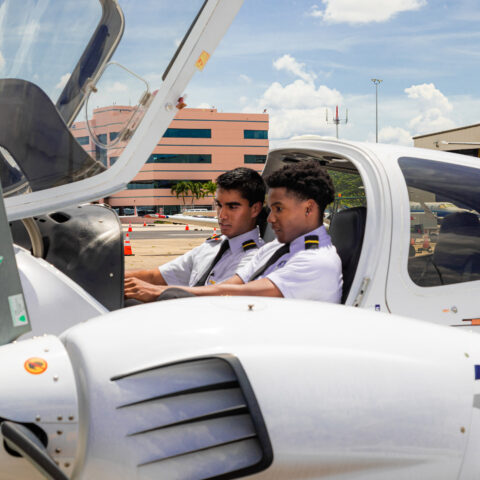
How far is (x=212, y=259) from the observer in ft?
10.1

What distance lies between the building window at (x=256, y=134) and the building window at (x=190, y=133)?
5.10m

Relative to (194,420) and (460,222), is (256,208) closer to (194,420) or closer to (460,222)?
(460,222)

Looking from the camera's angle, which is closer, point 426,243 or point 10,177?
point 10,177

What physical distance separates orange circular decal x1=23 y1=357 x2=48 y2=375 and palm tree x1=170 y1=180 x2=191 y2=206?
68565 mm

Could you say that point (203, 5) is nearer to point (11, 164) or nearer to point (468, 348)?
point (11, 164)

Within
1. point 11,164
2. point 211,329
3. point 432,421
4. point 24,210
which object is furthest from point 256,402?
point 11,164

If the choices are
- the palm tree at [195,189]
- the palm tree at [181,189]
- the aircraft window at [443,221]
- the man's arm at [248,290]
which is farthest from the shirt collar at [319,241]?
the palm tree at [195,189]

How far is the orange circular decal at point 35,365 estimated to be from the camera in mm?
1199

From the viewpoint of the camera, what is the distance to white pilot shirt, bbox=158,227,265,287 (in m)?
2.90

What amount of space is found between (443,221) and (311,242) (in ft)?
2.01

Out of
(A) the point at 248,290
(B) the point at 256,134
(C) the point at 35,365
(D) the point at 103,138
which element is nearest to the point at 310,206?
(A) the point at 248,290

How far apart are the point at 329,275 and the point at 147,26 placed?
48.1 inches

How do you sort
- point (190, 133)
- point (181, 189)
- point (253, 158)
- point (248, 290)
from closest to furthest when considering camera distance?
1. point (248, 290)
2. point (190, 133)
3. point (181, 189)
4. point (253, 158)

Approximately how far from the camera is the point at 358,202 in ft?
9.61
